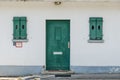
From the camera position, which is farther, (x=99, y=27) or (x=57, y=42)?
(x=57, y=42)

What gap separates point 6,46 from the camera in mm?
18344

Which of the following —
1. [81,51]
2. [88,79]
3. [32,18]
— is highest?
[32,18]

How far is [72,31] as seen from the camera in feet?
60.3

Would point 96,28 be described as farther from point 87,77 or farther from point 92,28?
point 87,77

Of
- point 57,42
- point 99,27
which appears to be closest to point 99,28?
point 99,27

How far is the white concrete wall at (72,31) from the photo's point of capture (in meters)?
18.3

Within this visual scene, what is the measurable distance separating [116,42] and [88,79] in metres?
2.31

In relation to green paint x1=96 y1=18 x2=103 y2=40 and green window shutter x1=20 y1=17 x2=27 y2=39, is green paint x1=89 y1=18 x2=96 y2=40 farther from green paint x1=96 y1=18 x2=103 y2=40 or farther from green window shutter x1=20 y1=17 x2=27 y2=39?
green window shutter x1=20 y1=17 x2=27 y2=39

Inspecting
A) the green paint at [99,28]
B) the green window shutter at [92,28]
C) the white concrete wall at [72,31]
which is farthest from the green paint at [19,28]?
the green paint at [99,28]

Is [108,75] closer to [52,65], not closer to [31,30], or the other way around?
[52,65]

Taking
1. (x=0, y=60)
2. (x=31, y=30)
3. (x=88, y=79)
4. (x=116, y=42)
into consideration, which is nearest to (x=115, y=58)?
(x=116, y=42)

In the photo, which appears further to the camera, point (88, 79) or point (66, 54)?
point (66, 54)

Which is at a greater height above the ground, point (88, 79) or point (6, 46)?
point (6, 46)

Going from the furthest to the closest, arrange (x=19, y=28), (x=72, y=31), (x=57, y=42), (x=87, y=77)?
(x=57, y=42) → (x=72, y=31) → (x=19, y=28) → (x=87, y=77)
